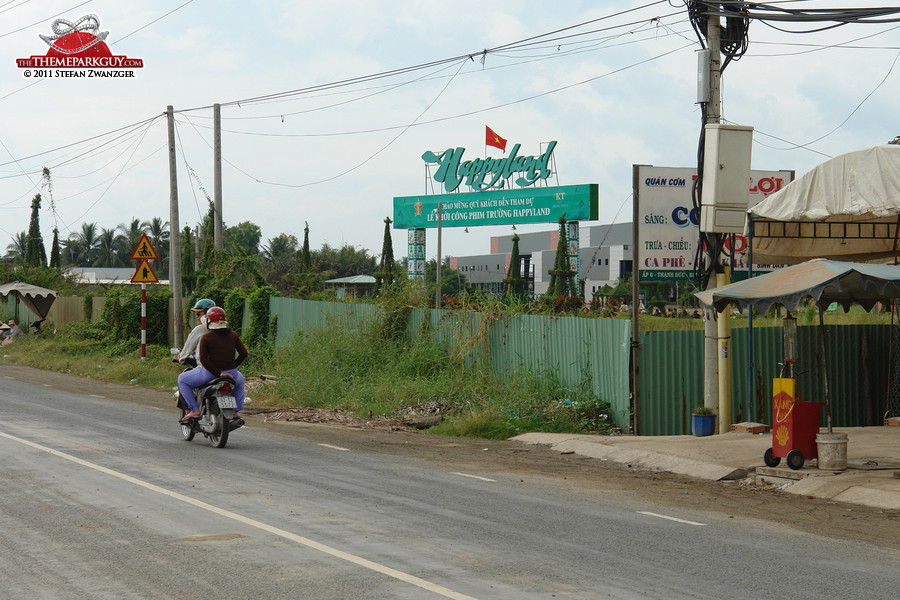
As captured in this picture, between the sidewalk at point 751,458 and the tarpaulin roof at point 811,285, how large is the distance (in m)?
1.94

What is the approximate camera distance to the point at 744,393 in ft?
48.8

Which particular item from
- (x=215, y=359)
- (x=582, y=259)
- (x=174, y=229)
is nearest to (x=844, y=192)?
(x=215, y=359)

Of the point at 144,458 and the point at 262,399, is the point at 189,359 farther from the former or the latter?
the point at 262,399

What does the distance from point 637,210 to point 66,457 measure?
9282mm

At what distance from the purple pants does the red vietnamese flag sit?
105 ft

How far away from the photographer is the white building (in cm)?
7638

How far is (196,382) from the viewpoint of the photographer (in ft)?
40.5

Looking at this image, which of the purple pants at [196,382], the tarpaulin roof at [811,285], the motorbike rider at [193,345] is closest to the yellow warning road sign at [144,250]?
the motorbike rider at [193,345]

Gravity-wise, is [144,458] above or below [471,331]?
below

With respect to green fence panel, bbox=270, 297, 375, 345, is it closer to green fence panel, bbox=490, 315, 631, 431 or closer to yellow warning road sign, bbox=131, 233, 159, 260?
yellow warning road sign, bbox=131, 233, 159, 260

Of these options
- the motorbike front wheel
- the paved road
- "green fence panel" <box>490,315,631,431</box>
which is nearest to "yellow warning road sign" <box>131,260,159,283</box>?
"green fence panel" <box>490,315,631,431</box>

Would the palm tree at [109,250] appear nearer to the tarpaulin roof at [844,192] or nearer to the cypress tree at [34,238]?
the cypress tree at [34,238]

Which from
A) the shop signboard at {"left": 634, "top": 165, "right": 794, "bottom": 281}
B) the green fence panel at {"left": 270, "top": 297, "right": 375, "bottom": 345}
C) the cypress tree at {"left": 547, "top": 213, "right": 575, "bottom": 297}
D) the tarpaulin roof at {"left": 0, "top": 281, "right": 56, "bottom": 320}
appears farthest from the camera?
the cypress tree at {"left": 547, "top": 213, "right": 575, "bottom": 297}

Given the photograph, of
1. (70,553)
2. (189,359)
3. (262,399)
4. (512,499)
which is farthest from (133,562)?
(262,399)
